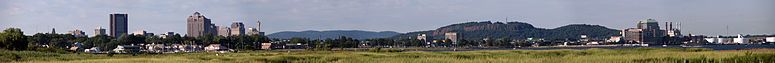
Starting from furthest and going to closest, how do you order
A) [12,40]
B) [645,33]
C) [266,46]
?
1. [645,33]
2. [266,46]
3. [12,40]

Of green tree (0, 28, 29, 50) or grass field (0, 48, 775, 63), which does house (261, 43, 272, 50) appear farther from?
grass field (0, 48, 775, 63)

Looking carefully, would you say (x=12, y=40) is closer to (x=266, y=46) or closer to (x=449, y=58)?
(x=449, y=58)

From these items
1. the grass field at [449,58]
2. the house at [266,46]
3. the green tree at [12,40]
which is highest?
the green tree at [12,40]

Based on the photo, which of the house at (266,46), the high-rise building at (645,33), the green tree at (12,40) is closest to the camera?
the green tree at (12,40)

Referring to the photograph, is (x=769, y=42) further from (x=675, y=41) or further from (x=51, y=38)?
(x=51, y=38)

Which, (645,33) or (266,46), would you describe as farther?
(645,33)

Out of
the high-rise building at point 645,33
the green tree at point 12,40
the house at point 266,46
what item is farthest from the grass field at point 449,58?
the high-rise building at point 645,33

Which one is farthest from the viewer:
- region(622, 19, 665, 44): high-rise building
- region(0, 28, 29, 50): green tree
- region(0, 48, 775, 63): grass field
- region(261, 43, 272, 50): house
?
region(622, 19, 665, 44): high-rise building

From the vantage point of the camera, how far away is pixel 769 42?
148 meters

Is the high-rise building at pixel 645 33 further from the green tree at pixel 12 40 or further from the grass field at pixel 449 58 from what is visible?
the grass field at pixel 449 58

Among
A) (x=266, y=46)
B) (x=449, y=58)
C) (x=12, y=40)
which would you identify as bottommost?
(x=266, y=46)

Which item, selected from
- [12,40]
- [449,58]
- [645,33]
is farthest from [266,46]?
A: [449,58]

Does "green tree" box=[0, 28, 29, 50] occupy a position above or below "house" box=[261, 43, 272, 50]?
above

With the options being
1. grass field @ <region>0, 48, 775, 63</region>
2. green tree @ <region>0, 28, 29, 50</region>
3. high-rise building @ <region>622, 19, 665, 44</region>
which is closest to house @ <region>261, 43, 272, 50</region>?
green tree @ <region>0, 28, 29, 50</region>
